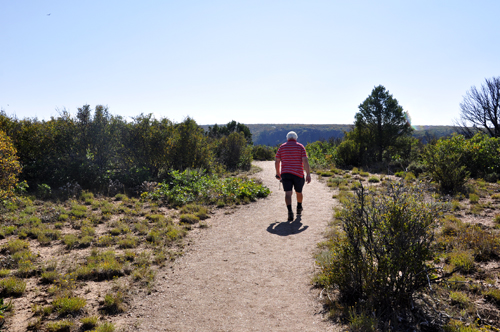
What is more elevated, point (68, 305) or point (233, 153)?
point (233, 153)

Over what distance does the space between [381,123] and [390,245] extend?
22.9 metres

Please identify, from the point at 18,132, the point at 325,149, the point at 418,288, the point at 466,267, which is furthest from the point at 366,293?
the point at 325,149

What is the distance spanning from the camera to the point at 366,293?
3062 mm

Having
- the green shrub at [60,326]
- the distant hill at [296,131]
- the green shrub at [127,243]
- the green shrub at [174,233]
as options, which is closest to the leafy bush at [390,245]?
the green shrub at [60,326]

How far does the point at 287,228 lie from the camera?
6301 millimetres

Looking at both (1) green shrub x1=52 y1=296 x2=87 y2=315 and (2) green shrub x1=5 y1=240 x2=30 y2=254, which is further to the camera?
(2) green shrub x1=5 y1=240 x2=30 y2=254

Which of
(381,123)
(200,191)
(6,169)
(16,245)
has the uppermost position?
(381,123)

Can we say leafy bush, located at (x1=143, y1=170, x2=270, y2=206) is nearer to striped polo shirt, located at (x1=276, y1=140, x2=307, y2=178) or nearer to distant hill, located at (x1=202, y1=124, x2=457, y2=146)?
striped polo shirt, located at (x1=276, y1=140, x2=307, y2=178)

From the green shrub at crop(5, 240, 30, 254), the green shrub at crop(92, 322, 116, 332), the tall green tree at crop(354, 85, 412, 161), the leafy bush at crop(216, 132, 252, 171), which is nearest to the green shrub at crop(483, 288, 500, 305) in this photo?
the green shrub at crop(92, 322, 116, 332)

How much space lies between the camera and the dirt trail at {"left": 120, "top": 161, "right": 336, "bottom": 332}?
3.17 m

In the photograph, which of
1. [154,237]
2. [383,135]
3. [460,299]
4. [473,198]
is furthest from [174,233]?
[383,135]

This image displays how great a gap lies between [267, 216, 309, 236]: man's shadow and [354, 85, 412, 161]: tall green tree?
1794cm

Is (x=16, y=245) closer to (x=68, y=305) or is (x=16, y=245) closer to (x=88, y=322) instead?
(x=68, y=305)

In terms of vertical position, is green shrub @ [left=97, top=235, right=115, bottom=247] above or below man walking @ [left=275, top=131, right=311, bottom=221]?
below
